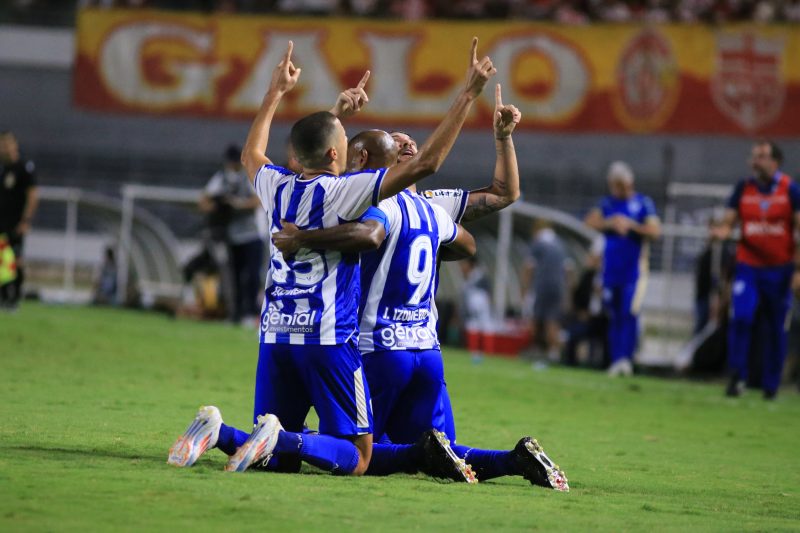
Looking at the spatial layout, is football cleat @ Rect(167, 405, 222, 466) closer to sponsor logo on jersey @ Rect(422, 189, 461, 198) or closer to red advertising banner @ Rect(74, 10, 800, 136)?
sponsor logo on jersey @ Rect(422, 189, 461, 198)

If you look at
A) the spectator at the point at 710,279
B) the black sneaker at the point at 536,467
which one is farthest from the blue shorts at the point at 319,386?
the spectator at the point at 710,279

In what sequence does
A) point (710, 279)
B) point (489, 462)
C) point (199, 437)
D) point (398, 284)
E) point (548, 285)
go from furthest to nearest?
point (548, 285)
point (710, 279)
point (398, 284)
point (489, 462)
point (199, 437)

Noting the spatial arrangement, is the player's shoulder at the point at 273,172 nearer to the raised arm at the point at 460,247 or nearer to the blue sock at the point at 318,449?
the raised arm at the point at 460,247

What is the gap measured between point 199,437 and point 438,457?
3.91ft

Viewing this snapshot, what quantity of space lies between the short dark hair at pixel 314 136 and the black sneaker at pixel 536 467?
1.77 m

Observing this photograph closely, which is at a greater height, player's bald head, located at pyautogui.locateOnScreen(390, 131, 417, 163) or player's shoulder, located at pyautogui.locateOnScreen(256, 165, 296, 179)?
player's bald head, located at pyautogui.locateOnScreen(390, 131, 417, 163)

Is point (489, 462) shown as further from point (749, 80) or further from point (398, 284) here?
point (749, 80)

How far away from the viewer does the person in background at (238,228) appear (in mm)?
17984

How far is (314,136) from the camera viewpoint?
666 cm

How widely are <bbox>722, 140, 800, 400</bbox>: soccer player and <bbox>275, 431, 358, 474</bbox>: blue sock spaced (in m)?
7.58

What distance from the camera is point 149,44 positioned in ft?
86.8

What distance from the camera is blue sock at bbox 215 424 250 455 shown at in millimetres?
6539

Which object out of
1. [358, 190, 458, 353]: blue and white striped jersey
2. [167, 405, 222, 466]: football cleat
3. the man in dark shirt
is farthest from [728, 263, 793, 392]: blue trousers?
the man in dark shirt

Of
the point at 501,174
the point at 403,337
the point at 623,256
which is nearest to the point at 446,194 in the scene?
the point at 501,174
